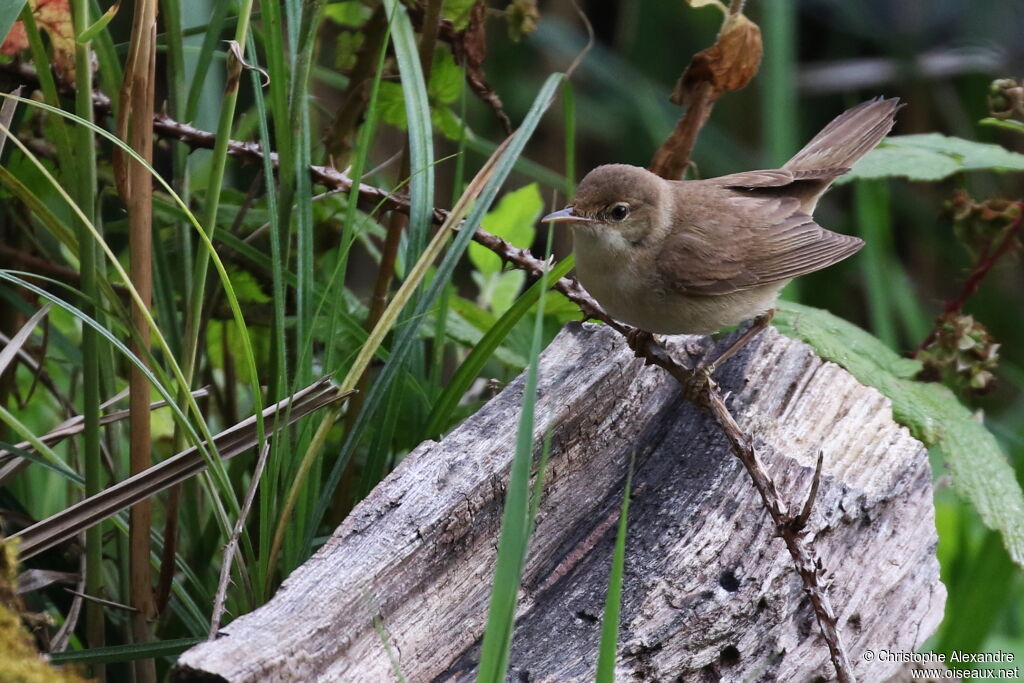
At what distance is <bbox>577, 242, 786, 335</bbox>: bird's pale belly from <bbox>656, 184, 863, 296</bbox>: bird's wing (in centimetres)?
4

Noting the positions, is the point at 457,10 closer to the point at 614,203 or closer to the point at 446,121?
the point at 446,121

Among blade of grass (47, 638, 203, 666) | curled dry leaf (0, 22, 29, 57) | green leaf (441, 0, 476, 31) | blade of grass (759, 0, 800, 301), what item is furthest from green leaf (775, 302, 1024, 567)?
blade of grass (759, 0, 800, 301)

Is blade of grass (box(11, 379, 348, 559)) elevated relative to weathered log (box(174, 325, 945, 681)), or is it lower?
elevated

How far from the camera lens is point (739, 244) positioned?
123 inches

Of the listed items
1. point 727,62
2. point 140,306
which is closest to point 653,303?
point 727,62

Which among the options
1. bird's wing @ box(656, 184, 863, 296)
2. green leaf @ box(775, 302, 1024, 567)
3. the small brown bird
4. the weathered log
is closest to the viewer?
the weathered log

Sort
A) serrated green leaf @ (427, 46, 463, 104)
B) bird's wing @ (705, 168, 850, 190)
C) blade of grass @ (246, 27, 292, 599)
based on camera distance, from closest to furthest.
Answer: blade of grass @ (246, 27, 292, 599)
serrated green leaf @ (427, 46, 463, 104)
bird's wing @ (705, 168, 850, 190)

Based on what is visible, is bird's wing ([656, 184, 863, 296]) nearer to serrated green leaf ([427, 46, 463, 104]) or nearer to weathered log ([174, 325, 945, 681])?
weathered log ([174, 325, 945, 681])

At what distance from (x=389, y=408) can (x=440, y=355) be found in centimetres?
27

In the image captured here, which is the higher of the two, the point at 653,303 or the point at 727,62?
the point at 727,62

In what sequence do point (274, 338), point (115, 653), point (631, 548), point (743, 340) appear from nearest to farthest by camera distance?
point (115, 653)
point (631, 548)
point (274, 338)
point (743, 340)

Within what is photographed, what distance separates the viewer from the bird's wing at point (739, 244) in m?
2.95

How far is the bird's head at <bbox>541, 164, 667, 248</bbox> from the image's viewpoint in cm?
288

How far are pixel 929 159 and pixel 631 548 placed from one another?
1.50 m
